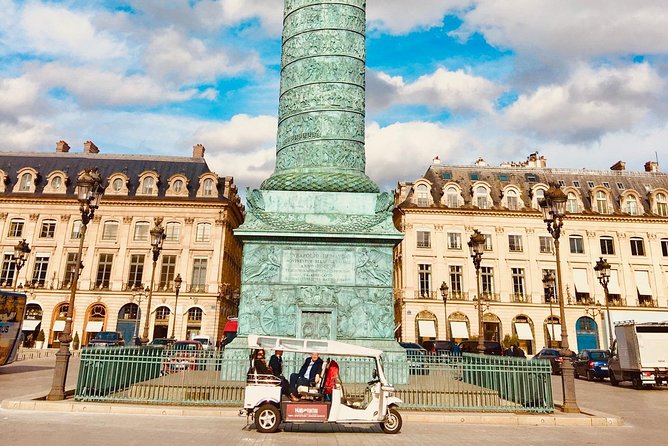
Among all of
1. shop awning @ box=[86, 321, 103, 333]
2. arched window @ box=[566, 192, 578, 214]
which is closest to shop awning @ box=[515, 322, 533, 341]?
arched window @ box=[566, 192, 578, 214]

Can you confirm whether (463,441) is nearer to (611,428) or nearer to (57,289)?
(611,428)

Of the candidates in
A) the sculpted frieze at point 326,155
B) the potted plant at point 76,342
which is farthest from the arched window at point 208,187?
the sculpted frieze at point 326,155

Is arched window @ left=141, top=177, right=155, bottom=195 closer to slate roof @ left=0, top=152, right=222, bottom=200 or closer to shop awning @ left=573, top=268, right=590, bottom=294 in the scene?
slate roof @ left=0, top=152, right=222, bottom=200

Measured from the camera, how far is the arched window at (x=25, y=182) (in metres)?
39.7

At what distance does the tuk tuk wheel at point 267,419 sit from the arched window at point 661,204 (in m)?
42.3

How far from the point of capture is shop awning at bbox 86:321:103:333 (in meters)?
36.4

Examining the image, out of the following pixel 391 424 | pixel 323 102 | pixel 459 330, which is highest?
pixel 323 102

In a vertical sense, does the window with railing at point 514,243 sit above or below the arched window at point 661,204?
below

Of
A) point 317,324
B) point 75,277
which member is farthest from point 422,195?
point 75,277

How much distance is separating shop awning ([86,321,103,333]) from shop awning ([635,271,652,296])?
130 feet

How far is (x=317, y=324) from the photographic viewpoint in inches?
462

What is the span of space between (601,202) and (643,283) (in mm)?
6809

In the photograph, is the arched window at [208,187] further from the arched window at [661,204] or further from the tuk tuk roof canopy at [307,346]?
the arched window at [661,204]

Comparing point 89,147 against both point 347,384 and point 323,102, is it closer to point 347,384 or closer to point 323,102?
point 323,102
